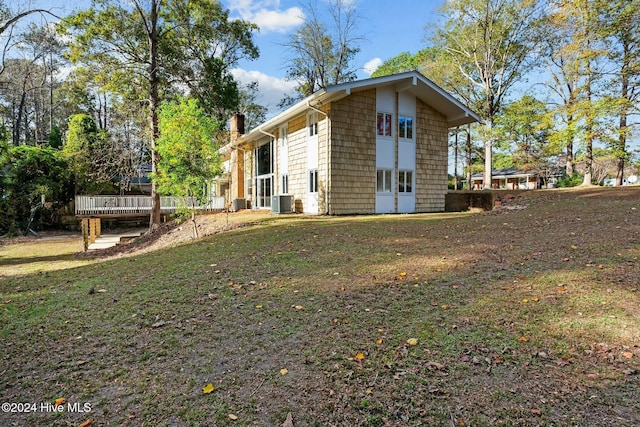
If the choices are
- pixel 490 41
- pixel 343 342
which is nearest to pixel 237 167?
pixel 490 41

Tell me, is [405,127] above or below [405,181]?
above

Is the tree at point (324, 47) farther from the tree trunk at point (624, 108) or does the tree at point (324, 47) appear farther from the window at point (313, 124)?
the tree trunk at point (624, 108)

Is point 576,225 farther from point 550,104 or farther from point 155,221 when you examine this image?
point 550,104

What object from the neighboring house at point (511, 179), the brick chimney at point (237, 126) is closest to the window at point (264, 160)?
the brick chimney at point (237, 126)

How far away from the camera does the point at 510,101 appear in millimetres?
28078

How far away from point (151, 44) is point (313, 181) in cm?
1001

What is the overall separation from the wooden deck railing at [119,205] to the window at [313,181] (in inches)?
283

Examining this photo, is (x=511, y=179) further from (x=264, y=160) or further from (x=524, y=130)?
(x=264, y=160)

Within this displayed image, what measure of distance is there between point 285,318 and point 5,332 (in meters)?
3.20

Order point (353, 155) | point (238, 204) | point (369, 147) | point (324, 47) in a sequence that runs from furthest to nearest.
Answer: point (324, 47)
point (238, 204)
point (369, 147)
point (353, 155)

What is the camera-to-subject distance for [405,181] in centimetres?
1591

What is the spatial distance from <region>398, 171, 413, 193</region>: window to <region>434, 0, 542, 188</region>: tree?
37.9 ft

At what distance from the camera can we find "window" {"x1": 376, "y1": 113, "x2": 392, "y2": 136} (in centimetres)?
1516

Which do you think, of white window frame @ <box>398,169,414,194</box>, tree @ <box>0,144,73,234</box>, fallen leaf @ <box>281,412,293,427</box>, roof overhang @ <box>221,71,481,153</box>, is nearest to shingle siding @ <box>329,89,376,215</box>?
roof overhang @ <box>221,71,481,153</box>
